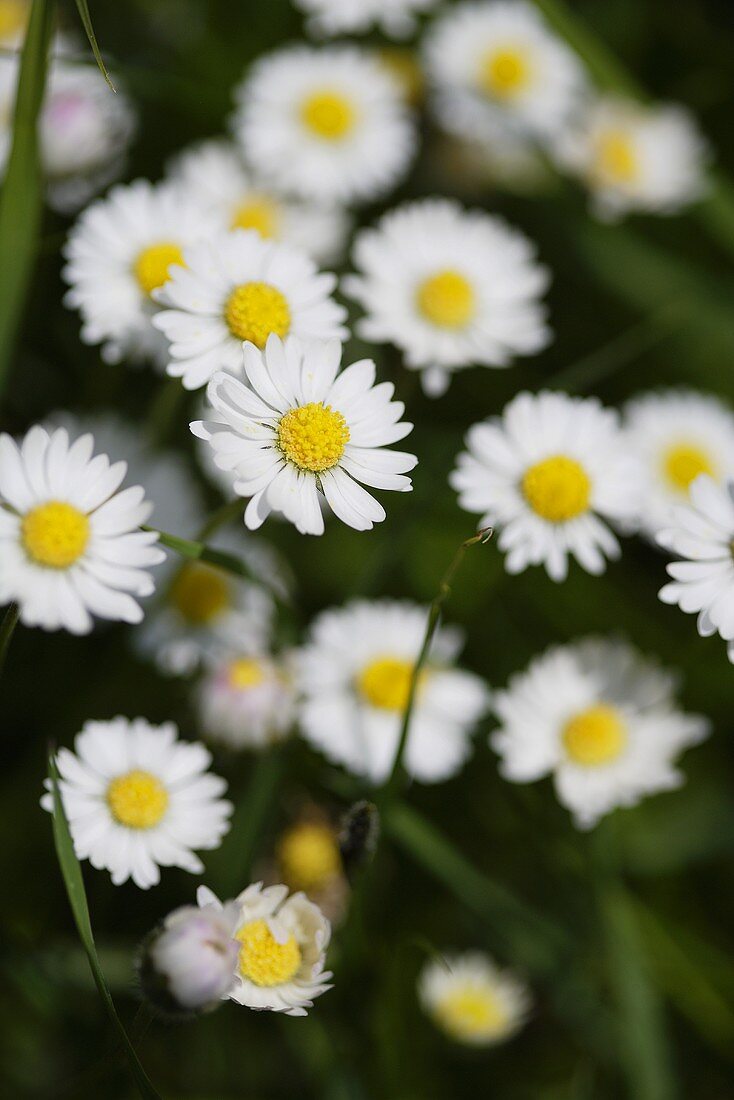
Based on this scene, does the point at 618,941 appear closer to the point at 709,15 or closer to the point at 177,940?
the point at 177,940

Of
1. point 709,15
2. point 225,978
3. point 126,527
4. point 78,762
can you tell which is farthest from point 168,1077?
point 709,15

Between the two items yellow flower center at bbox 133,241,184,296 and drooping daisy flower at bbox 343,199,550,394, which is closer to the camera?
yellow flower center at bbox 133,241,184,296

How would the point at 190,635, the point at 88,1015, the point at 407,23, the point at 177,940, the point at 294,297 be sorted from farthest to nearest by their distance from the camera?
the point at 407,23 → the point at 190,635 → the point at 88,1015 → the point at 294,297 → the point at 177,940

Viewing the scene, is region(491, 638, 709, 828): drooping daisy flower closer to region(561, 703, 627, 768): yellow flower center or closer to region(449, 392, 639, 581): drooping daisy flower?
region(561, 703, 627, 768): yellow flower center

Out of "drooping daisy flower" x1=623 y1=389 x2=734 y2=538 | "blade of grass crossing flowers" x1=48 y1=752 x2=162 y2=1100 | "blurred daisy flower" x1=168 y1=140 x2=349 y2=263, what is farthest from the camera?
"blurred daisy flower" x1=168 y1=140 x2=349 y2=263

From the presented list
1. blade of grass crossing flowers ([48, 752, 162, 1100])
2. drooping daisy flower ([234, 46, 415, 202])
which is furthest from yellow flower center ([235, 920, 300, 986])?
drooping daisy flower ([234, 46, 415, 202])

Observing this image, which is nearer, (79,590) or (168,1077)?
(79,590)

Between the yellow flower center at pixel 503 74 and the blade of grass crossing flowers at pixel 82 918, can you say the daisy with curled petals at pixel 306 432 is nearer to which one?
the blade of grass crossing flowers at pixel 82 918
